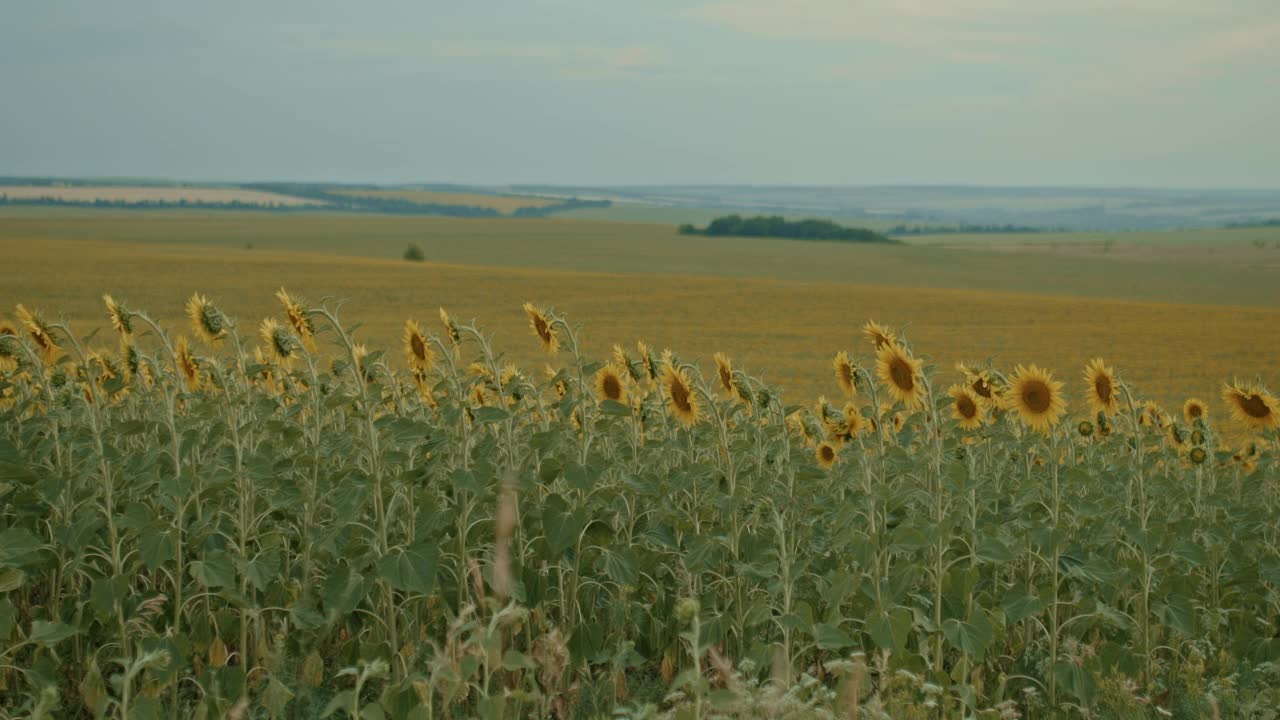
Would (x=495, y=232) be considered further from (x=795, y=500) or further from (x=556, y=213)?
(x=795, y=500)

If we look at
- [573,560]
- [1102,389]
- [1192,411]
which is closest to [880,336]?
[1102,389]

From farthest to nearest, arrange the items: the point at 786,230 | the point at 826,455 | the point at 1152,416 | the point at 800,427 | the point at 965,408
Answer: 1. the point at 786,230
2. the point at 1152,416
3. the point at 800,427
4. the point at 826,455
5. the point at 965,408

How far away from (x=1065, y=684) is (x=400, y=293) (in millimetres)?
38477

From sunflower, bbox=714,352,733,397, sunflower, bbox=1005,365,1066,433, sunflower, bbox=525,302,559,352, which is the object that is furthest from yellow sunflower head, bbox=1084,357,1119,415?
sunflower, bbox=525,302,559,352

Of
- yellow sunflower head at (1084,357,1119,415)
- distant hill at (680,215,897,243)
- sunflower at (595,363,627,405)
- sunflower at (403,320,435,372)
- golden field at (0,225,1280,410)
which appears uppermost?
sunflower at (403,320,435,372)

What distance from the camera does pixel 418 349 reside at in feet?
18.3

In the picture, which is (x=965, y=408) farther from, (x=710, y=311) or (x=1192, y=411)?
(x=710, y=311)

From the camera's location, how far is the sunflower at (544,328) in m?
5.67

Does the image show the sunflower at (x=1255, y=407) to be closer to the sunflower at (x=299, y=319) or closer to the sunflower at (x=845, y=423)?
the sunflower at (x=845, y=423)

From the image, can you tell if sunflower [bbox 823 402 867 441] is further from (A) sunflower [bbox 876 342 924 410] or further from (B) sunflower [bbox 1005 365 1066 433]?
(A) sunflower [bbox 876 342 924 410]

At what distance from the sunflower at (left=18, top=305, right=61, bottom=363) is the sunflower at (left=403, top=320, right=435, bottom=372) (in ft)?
6.34

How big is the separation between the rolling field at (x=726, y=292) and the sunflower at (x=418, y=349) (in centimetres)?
560

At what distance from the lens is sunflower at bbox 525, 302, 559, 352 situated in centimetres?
567

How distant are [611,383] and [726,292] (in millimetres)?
40501
